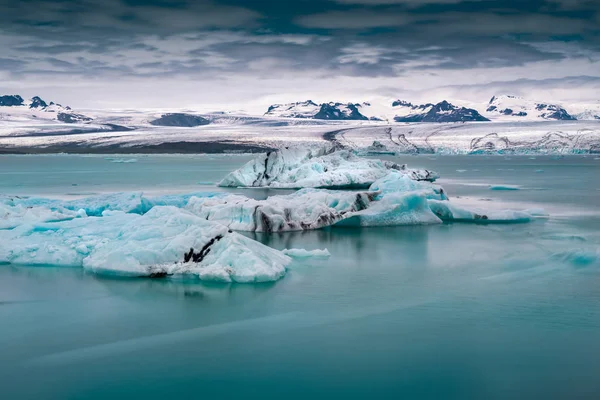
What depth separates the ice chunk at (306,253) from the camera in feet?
23.3

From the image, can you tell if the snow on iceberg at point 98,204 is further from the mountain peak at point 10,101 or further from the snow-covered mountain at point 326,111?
the mountain peak at point 10,101

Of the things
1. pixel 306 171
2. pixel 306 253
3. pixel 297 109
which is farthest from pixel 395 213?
pixel 297 109

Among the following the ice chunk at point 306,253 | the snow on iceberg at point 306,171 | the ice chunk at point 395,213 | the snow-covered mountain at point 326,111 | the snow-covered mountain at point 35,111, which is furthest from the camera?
the snow-covered mountain at point 326,111

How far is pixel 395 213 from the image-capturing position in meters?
9.72

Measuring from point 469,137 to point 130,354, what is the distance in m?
45.1

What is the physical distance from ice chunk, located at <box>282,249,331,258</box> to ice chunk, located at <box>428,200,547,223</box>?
3.56m

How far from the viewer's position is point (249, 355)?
4.07 metres

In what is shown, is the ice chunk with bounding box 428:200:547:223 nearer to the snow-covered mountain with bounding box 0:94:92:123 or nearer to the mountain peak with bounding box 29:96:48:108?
the snow-covered mountain with bounding box 0:94:92:123

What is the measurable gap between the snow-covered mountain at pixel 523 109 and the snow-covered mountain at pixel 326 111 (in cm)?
2388

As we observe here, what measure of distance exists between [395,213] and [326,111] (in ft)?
388

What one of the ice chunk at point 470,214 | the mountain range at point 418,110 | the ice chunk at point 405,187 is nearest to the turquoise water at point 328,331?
the ice chunk at point 470,214

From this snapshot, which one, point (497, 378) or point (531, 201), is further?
point (531, 201)

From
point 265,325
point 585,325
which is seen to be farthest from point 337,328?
point 585,325

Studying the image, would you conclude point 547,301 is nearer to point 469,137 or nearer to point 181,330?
point 181,330
